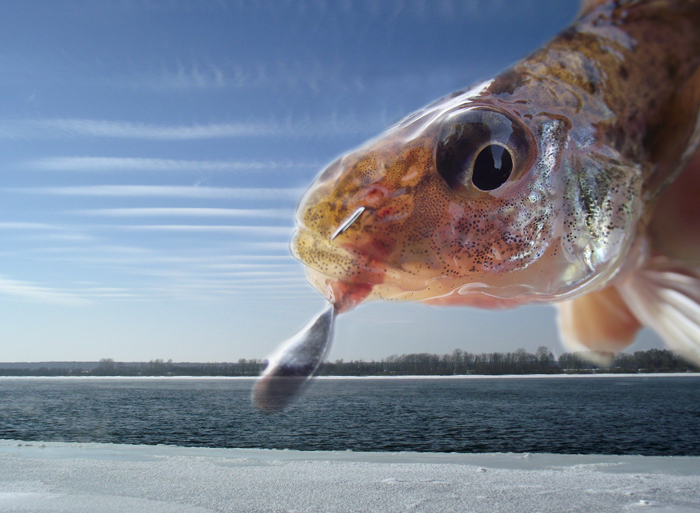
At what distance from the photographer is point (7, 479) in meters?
23.6

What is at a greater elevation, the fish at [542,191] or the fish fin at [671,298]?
the fish at [542,191]

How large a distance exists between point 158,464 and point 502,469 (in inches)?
769

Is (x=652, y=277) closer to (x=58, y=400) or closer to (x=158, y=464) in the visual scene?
(x=158, y=464)

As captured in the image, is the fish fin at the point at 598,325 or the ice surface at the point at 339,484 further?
the ice surface at the point at 339,484

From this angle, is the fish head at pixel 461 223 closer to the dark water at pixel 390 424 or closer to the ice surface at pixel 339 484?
the ice surface at pixel 339 484

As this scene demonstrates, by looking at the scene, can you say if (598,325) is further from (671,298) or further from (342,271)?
(342,271)

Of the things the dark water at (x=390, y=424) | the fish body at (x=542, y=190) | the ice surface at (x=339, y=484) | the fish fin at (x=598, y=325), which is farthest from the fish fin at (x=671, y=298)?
the dark water at (x=390, y=424)

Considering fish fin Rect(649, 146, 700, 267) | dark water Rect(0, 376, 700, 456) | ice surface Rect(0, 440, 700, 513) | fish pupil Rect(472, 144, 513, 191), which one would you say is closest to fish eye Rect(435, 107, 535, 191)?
fish pupil Rect(472, 144, 513, 191)

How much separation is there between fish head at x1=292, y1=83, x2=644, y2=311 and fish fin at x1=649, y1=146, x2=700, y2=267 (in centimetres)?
21

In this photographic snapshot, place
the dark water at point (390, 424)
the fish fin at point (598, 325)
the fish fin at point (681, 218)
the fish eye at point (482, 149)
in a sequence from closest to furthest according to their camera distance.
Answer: the fish eye at point (482, 149)
the fish fin at point (681, 218)
the fish fin at point (598, 325)
the dark water at point (390, 424)

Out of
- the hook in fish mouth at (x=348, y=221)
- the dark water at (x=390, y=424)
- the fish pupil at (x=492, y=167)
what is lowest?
the dark water at (x=390, y=424)

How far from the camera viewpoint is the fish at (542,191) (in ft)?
2.80

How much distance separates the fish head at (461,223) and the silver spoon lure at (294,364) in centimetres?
11

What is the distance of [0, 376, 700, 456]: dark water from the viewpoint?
160ft
